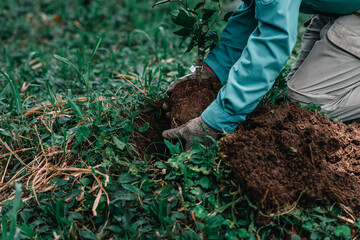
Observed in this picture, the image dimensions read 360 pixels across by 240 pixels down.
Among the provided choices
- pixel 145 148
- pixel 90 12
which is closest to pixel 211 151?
pixel 145 148

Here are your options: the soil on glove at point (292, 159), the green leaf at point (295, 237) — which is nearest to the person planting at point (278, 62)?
the soil on glove at point (292, 159)

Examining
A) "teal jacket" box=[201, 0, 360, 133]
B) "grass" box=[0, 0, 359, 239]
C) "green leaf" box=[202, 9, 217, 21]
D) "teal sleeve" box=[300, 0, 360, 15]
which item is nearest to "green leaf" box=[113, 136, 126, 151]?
"grass" box=[0, 0, 359, 239]

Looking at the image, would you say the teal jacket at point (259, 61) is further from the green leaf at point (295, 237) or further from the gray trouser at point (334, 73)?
the green leaf at point (295, 237)

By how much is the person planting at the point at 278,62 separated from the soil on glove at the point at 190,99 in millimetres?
80

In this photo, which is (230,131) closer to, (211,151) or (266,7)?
(211,151)

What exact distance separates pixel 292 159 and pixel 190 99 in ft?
2.23

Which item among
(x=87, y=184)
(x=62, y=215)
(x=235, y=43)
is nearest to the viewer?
(x=62, y=215)

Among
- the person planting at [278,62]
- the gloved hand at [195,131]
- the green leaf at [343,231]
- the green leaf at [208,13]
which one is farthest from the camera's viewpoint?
the green leaf at [208,13]

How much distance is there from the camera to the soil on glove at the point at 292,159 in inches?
55.7

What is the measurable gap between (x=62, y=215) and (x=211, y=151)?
0.78 metres

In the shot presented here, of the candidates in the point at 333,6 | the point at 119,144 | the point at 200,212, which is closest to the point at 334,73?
the point at 333,6

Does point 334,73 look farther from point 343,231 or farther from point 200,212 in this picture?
point 200,212

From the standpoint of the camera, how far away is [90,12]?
474 centimetres

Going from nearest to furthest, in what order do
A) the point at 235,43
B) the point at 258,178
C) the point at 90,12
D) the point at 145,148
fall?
the point at 258,178 < the point at 145,148 < the point at 235,43 < the point at 90,12
